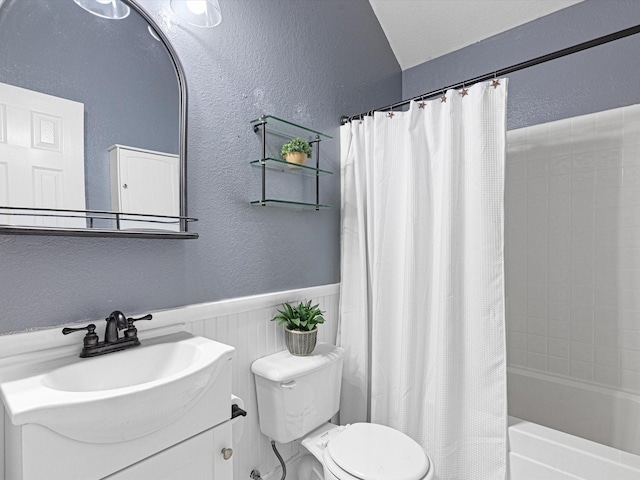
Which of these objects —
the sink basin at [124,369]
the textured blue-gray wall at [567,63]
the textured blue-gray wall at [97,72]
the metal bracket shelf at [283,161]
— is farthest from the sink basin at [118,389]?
the textured blue-gray wall at [567,63]

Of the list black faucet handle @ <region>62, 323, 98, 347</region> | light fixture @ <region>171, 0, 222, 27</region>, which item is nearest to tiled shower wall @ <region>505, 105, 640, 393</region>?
light fixture @ <region>171, 0, 222, 27</region>

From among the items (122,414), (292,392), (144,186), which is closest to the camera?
(122,414)

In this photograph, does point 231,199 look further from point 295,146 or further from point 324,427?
point 324,427

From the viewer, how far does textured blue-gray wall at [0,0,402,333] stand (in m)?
1.06

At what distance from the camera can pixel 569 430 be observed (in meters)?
1.95

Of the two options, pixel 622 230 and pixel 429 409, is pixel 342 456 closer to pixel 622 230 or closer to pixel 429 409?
pixel 429 409

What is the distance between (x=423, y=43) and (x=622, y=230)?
1.60 metres

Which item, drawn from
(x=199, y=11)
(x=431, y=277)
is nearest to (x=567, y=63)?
(x=431, y=277)

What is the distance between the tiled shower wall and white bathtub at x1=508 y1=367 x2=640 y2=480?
0.08 m

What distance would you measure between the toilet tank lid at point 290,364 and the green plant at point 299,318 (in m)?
0.13

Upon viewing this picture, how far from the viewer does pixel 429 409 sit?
5.27 ft

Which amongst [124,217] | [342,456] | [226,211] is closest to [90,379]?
[124,217]

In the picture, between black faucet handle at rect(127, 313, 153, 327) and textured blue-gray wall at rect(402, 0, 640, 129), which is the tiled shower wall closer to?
textured blue-gray wall at rect(402, 0, 640, 129)

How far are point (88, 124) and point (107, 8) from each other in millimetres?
385
